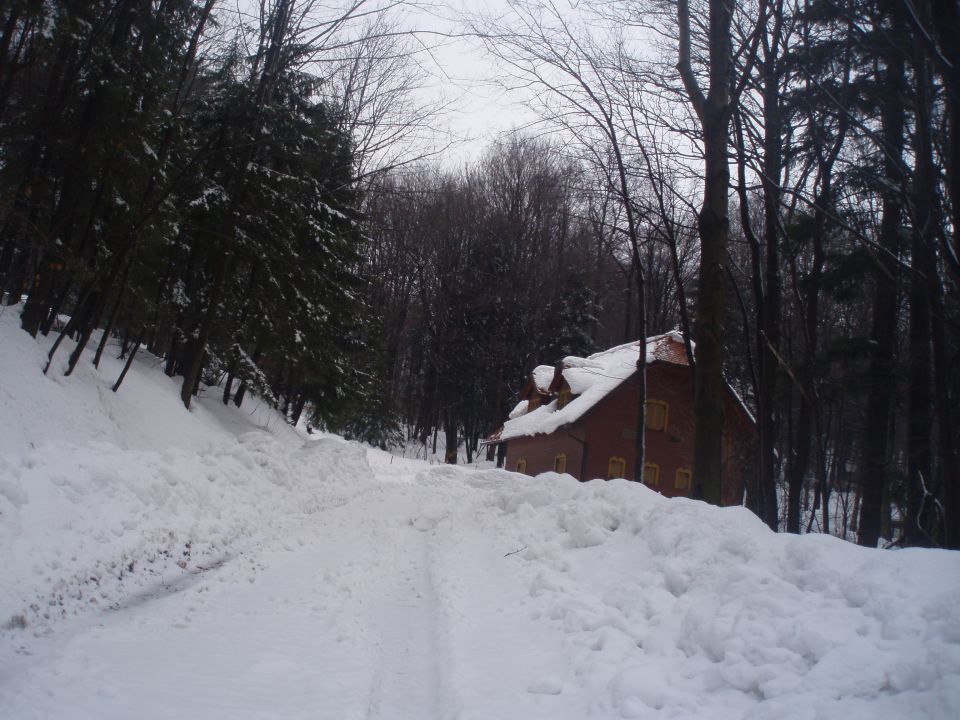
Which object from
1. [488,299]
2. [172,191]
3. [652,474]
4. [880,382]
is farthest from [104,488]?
[488,299]

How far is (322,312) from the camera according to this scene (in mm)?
20344

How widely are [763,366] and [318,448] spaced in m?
10.9

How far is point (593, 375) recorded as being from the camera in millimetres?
29016

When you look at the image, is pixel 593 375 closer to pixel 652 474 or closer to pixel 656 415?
pixel 656 415

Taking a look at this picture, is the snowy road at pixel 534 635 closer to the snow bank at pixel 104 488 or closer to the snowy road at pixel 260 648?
the snowy road at pixel 260 648

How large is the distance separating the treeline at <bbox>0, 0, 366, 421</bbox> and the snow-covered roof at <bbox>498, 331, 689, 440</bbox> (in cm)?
972

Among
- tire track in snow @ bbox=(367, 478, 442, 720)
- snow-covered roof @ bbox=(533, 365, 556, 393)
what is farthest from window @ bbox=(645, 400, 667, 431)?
tire track in snow @ bbox=(367, 478, 442, 720)

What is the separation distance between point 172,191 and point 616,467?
799 inches

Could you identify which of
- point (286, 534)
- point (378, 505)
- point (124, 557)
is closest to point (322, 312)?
point (378, 505)

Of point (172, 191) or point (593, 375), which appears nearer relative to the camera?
point (172, 191)

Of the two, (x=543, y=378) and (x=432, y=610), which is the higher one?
(x=543, y=378)

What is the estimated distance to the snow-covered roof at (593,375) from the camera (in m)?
26.0

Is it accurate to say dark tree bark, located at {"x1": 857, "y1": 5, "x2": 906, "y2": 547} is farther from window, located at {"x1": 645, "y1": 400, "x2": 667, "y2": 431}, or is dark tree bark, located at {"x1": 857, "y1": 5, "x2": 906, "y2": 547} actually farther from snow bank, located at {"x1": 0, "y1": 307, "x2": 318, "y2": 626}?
window, located at {"x1": 645, "y1": 400, "x2": 667, "y2": 431}

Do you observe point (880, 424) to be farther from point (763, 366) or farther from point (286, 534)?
point (286, 534)
